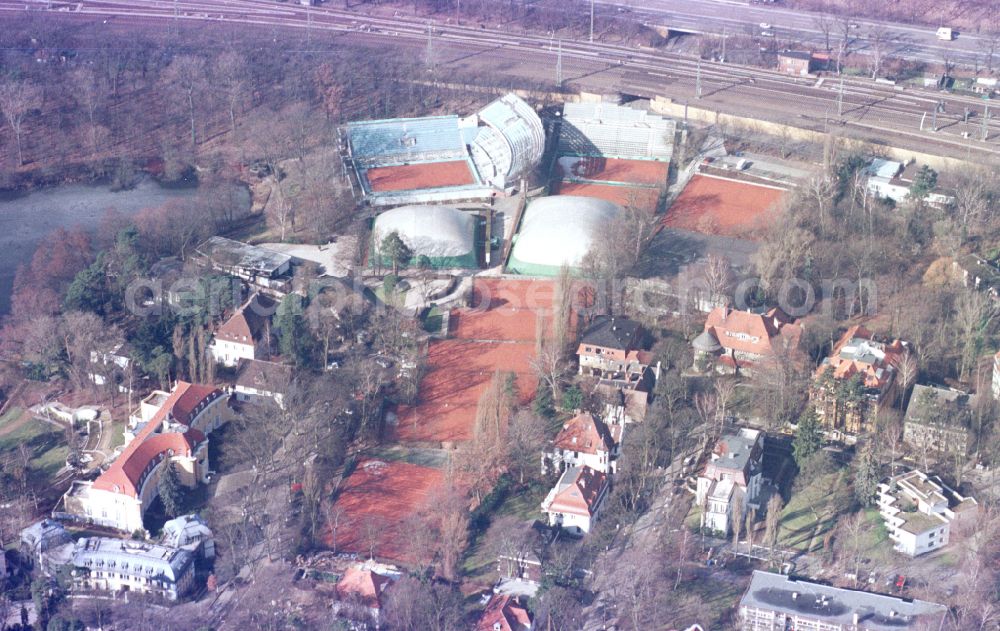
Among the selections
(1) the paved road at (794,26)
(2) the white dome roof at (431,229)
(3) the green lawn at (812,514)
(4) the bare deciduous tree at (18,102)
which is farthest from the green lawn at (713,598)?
(1) the paved road at (794,26)

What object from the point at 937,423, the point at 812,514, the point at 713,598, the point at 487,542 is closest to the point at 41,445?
the point at 487,542

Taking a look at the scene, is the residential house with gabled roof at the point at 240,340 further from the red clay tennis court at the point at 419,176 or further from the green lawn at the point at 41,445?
the red clay tennis court at the point at 419,176

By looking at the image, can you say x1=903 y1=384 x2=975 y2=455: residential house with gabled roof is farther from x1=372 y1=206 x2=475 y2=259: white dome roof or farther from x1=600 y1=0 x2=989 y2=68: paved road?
x1=600 y1=0 x2=989 y2=68: paved road

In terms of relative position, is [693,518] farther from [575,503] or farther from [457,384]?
[457,384]

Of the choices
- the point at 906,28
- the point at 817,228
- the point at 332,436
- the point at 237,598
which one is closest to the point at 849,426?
the point at 817,228

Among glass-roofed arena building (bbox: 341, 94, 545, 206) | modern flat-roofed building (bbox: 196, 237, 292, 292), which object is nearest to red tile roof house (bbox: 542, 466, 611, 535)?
modern flat-roofed building (bbox: 196, 237, 292, 292)
